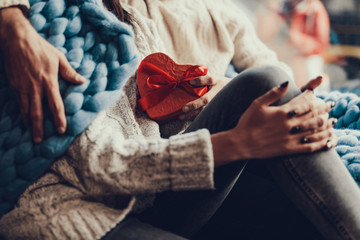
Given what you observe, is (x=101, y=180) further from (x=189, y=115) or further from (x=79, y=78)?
(x=189, y=115)

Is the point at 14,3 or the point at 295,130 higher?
the point at 14,3

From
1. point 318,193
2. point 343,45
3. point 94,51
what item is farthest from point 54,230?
point 343,45

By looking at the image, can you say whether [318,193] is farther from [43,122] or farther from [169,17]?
[169,17]

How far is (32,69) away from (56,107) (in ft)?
0.21

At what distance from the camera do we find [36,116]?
1.64 ft

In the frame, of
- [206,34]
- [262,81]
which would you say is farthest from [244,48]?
[262,81]

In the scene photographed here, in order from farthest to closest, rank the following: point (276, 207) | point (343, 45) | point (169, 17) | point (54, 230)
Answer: point (343, 45), point (169, 17), point (276, 207), point (54, 230)

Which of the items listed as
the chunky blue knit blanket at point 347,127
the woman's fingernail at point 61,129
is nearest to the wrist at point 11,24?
the woman's fingernail at point 61,129

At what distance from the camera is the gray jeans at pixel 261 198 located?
518mm

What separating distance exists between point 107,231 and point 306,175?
0.31m

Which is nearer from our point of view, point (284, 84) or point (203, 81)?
point (284, 84)

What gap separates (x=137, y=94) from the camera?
696 millimetres

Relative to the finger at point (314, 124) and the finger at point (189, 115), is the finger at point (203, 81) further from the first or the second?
the finger at point (314, 124)

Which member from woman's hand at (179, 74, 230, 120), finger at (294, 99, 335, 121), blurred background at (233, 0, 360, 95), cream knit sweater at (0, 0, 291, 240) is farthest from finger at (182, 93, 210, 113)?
blurred background at (233, 0, 360, 95)
